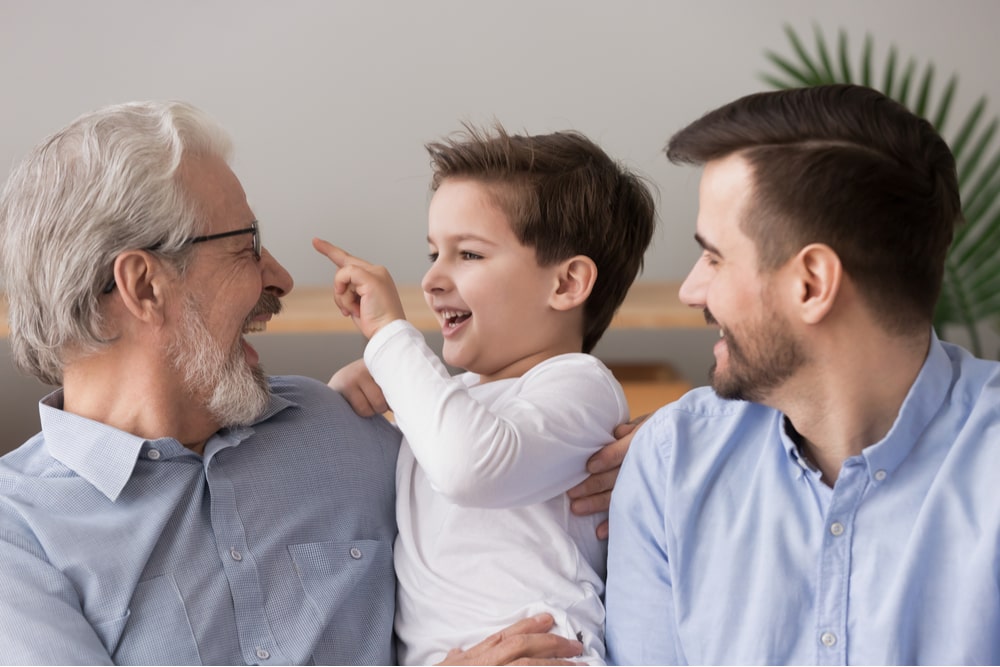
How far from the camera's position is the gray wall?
370cm

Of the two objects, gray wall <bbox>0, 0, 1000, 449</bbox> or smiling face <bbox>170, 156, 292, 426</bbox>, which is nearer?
smiling face <bbox>170, 156, 292, 426</bbox>

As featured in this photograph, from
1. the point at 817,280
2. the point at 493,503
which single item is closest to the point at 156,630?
the point at 493,503

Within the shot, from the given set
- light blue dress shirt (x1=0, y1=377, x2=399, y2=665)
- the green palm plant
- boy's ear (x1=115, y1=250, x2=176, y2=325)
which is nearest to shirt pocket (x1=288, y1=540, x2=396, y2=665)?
light blue dress shirt (x1=0, y1=377, x2=399, y2=665)

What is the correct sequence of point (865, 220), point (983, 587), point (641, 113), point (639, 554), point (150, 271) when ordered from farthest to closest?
point (641, 113), point (150, 271), point (639, 554), point (865, 220), point (983, 587)

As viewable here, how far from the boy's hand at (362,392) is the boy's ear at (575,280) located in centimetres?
34

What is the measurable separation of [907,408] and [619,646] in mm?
518

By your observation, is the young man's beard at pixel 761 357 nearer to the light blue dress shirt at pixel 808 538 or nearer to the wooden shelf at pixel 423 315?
the light blue dress shirt at pixel 808 538

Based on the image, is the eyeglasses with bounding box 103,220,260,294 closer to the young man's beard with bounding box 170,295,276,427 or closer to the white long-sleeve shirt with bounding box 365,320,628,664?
the young man's beard with bounding box 170,295,276,427

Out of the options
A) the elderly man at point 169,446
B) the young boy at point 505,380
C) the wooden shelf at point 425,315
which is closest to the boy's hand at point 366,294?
the young boy at point 505,380

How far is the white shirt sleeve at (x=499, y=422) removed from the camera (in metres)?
1.50

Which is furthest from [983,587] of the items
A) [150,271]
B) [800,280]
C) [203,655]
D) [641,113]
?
[641,113]

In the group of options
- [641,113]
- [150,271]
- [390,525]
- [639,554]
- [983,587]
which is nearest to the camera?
[983,587]

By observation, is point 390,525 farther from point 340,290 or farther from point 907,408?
point 907,408

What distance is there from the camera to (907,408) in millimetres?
1325
